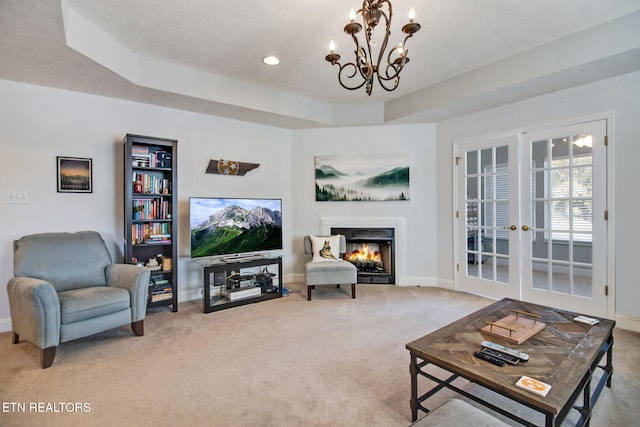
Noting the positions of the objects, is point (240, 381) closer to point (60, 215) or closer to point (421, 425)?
point (421, 425)

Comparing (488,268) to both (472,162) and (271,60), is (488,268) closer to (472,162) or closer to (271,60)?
(472,162)

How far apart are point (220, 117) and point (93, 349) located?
9.66 feet

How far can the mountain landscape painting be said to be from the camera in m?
4.71

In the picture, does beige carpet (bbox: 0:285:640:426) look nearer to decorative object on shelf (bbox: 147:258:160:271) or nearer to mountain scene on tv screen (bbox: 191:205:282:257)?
decorative object on shelf (bbox: 147:258:160:271)

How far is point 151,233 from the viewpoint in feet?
11.7

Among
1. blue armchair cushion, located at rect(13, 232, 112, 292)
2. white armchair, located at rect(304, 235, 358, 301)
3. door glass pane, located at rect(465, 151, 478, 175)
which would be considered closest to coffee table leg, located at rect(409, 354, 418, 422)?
white armchair, located at rect(304, 235, 358, 301)

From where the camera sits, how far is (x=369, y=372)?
7.35 feet

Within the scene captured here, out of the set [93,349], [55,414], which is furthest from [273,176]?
[55,414]

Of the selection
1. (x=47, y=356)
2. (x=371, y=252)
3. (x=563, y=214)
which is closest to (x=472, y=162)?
(x=563, y=214)

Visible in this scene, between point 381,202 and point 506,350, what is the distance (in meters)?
3.24

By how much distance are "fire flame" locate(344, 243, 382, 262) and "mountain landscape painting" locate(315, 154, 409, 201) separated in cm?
78

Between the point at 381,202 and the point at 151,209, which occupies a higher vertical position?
the point at 381,202

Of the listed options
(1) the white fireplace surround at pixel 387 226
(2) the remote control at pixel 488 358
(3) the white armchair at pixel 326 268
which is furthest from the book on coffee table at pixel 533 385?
(1) the white fireplace surround at pixel 387 226

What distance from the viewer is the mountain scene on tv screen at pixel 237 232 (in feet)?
12.1
